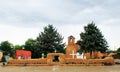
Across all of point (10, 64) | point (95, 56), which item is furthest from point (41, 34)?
point (10, 64)

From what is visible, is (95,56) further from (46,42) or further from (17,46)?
(17,46)

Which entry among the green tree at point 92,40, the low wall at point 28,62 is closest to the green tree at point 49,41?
the green tree at point 92,40

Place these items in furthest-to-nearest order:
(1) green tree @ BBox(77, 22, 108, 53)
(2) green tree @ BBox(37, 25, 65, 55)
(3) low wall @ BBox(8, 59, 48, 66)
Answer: (2) green tree @ BBox(37, 25, 65, 55), (1) green tree @ BBox(77, 22, 108, 53), (3) low wall @ BBox(8, 59, 48, 66)

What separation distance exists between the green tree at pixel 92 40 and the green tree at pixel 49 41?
10750mm

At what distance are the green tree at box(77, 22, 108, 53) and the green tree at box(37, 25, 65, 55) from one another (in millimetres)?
10750

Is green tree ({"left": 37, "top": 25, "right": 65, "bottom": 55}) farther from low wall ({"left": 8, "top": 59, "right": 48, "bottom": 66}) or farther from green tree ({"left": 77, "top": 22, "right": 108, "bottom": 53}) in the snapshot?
low wall ({"left": 8, "top": 59, "right": 48, "bottom": 66})

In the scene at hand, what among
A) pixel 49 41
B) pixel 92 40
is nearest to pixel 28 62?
pixel 92 40

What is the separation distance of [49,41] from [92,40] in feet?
44.7

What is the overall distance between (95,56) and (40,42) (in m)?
13.9

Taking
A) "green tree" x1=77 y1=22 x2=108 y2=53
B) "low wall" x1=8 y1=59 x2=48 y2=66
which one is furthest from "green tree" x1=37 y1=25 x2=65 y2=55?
"low wall" x1=8 y1=59 x2=48 y2=66

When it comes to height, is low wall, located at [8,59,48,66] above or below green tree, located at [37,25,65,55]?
below

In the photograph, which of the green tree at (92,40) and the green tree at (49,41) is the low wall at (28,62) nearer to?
the green tree at (92,40)

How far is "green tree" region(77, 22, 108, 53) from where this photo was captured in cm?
5378

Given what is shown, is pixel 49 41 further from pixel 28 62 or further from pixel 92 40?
pixel 28 62
